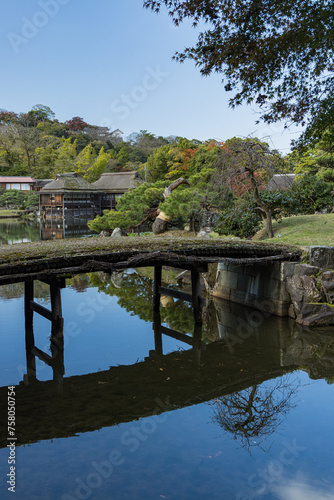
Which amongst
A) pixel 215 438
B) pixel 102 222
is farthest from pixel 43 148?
pixel 215 438

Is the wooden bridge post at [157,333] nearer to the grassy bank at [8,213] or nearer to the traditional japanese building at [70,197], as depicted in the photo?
the traditional japanese building at [70,197]

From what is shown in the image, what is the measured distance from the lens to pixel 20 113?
233 ft

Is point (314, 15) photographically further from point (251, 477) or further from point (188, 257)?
point (251, 477)

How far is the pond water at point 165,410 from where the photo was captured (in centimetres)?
505

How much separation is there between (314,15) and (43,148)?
180 ft

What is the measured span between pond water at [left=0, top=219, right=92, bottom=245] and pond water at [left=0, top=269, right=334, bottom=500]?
2014 cm

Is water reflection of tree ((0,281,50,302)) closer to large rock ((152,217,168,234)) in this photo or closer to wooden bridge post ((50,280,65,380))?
wooden bridge post ((50,280,65,380))

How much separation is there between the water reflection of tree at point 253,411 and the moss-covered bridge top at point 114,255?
11.3 feet

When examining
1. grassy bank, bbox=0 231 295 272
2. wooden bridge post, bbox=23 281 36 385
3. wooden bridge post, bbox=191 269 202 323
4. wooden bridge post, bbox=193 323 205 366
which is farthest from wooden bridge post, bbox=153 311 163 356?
wooden bridge post, bbox=23 281 36 385

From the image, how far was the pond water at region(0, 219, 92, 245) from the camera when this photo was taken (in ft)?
102

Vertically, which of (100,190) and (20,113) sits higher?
(20,113)

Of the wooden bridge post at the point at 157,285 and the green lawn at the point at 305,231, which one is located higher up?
the green lawn at the point at 305,231

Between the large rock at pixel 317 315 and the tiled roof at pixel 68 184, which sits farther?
the tiled roof at pixel 68 184

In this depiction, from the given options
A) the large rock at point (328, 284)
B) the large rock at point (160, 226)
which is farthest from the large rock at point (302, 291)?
the large rock at point (160, 226)
